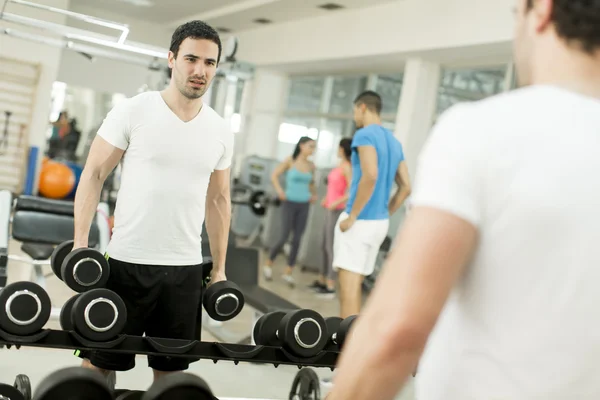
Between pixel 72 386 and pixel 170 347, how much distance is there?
78 cm

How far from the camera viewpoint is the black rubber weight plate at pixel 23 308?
70.6 inches

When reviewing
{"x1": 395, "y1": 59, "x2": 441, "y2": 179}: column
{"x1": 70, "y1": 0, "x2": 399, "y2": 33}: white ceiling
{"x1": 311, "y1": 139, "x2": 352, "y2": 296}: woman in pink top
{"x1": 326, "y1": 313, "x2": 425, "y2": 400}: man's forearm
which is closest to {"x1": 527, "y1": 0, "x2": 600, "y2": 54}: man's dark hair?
{"x1": 326, "y1": 313, "x2": 425, "y2": 400}: man's forearm

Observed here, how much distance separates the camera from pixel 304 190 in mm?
6812

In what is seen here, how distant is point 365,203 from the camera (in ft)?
11.8

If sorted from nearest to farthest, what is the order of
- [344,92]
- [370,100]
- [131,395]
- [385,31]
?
[131,395]
[370,100]
[385,31]
[344,92]

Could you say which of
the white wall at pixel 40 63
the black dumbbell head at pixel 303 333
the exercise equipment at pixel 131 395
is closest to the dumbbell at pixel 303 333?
the black dumbbell head at pixel 303 333

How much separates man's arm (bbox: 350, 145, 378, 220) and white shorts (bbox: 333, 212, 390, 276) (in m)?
0.10

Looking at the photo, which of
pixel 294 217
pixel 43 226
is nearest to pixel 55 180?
pixel 294 217

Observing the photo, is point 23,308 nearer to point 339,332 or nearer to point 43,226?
point 339,332

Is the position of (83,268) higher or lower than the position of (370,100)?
lower

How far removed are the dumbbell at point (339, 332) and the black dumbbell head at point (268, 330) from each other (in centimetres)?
17

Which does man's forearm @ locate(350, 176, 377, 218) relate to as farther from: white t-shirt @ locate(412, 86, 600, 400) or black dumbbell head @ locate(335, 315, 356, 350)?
white t-shirt @ locate(412, 86, 600, 400)

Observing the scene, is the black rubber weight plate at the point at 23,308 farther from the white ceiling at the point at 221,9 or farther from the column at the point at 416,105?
the white ceiling at the point at 221,9

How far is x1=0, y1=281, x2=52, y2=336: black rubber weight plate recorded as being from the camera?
1793 mm
